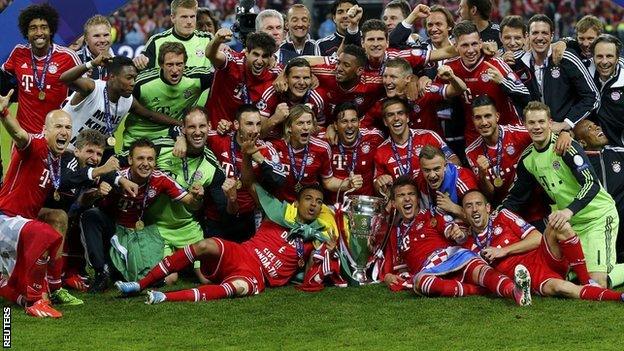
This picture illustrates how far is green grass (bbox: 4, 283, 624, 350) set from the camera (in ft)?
Answer: 21.6

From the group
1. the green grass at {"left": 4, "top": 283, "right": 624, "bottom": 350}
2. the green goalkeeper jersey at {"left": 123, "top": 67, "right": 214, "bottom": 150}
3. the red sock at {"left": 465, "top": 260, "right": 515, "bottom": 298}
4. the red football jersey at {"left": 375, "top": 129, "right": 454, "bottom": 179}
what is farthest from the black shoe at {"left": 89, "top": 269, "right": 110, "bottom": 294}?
the red sock at {"left": 465, "top": 260, "right": 515, "bottom": 298}

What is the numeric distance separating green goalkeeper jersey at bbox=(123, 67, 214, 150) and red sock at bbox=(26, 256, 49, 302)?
1701mm

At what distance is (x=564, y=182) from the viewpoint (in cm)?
816

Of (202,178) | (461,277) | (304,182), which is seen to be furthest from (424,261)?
(202,178)

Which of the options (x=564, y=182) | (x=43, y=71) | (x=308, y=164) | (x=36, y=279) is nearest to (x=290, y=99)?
(x=308, y=164)

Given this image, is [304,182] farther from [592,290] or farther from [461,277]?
[592,290]

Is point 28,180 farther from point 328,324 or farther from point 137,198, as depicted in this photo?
point 328,324

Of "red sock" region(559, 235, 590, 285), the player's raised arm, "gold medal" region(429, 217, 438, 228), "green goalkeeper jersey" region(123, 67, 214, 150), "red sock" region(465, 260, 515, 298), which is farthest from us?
"green goalkeeper jersey" region(123, 67, 214, 150)

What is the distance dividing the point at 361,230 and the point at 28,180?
2.25 metres

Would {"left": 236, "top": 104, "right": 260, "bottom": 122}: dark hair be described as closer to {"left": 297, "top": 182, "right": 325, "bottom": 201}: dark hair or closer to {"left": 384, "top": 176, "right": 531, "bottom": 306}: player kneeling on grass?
{"left": 297, "top": 182, "right": 325, "bottom": 201}: dark hair

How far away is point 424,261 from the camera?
8.15 meters

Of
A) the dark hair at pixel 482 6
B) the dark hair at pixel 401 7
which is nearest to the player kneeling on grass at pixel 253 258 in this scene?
the dark hair at pixel 482 6

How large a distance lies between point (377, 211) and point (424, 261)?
1.56 feet

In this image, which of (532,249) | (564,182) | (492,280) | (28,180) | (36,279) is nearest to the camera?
(36,279)
